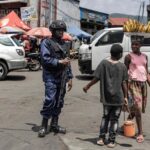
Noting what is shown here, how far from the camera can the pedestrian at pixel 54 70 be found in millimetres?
8102

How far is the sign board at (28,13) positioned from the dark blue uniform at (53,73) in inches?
1127

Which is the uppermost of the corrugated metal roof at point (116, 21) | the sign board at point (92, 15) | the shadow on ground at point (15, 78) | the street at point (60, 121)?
the sign board at point (92, 15)

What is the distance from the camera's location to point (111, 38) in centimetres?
1855

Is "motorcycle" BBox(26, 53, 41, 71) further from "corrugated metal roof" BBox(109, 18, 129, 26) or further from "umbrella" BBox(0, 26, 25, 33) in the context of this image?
"corrugated metal roof" BBox(109, 18, 129, 26)

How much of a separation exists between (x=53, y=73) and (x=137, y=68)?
1342 mm

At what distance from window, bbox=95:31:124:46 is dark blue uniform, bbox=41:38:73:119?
33.6ft

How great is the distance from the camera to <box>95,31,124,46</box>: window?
728 inches

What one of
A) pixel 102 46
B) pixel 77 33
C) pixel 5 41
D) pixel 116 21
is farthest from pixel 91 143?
pixel 116 21

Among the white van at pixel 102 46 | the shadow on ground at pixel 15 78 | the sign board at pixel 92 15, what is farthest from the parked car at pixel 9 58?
the sign board at pixel 92 15

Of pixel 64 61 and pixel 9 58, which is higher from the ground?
pixel 64 61

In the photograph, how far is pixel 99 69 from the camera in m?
7.67

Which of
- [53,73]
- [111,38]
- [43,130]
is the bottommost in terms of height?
A: [43,130]

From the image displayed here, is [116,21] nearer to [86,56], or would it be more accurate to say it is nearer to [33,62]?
[33,62]

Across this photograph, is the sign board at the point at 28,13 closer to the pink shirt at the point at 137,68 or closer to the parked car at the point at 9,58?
the parked car at the point at 9,58
